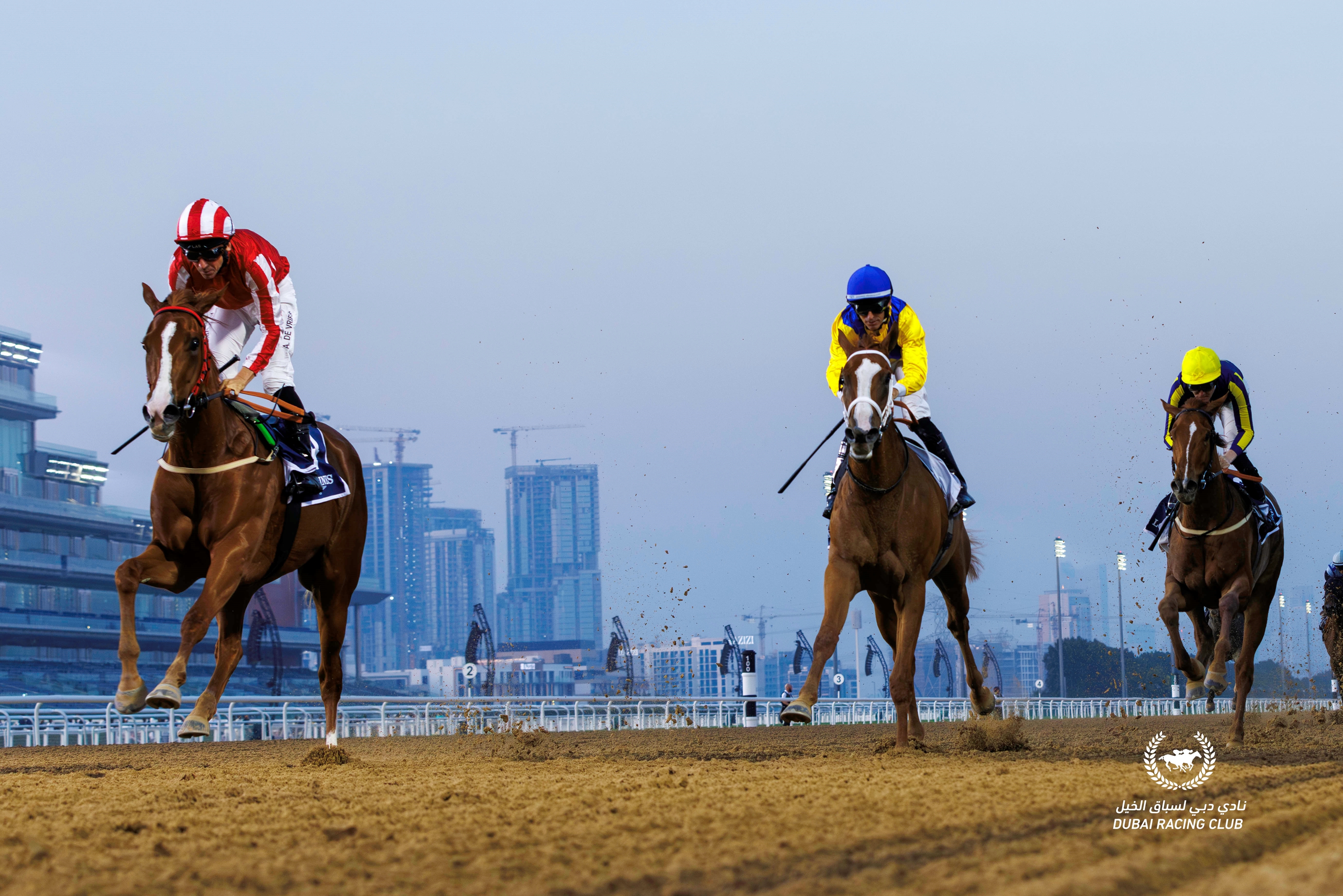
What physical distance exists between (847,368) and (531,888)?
533 centimetres

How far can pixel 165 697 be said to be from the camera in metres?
7.42

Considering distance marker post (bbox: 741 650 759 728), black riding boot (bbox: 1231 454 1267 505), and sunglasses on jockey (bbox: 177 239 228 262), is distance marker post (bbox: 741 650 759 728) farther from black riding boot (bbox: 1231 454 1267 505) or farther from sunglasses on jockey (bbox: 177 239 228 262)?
sunglasses on jockey (bbox: 177 239 228 262)

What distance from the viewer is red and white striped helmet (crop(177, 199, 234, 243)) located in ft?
28.4

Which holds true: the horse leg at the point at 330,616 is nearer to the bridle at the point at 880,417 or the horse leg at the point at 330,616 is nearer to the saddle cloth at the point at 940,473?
the bridle at the point at 880,417

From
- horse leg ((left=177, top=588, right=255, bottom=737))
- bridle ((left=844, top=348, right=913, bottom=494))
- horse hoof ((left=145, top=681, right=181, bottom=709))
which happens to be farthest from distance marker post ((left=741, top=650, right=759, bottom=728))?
horse hoof ((left=145, top=681, right=181, bottom=709))

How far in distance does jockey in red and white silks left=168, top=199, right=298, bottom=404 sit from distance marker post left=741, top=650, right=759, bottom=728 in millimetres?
15206

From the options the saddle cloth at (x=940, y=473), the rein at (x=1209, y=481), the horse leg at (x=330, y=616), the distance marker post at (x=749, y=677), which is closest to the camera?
the saddle cloth at (x=940, y=473)

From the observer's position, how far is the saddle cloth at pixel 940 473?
9742 mm

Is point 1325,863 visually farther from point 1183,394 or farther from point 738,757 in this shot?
point 1183,394

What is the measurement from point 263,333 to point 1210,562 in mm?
7079

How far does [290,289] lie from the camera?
9578mm

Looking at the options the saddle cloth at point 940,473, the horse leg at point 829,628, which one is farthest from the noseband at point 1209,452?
the horse leg at point 829,628

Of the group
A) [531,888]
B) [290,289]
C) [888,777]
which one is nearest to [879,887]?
[531,888]

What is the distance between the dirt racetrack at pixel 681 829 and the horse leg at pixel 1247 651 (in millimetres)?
1424
